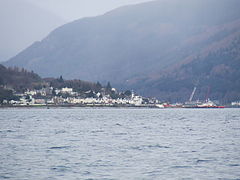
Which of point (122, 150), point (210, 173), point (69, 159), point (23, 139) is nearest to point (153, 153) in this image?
point (122, 150)

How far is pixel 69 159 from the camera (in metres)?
44.2

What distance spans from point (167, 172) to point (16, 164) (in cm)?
1161

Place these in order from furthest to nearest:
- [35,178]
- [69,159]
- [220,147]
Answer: [220,147] < [69,159] < [35,178]

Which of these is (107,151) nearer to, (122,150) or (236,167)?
(122,150)

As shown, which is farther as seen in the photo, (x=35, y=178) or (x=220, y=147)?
(x=220, y=147)

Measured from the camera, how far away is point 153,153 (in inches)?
1881

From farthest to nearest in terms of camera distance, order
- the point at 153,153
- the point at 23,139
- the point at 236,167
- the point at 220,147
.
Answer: the point at 23,139, the point at 220,147, the point at 153,153, the point at 236,167

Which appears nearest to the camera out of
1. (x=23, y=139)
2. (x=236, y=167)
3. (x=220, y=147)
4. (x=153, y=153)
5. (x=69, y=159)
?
(x=236, y=167)

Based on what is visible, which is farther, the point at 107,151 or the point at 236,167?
the point at 107,151

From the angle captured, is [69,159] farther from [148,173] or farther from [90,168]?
[148,173]

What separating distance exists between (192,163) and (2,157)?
50.5ft

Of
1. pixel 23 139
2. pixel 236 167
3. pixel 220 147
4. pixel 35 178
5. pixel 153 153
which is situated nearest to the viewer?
pixel 35 178

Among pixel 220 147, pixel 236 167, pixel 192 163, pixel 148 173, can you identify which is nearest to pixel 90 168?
pixel 148 173

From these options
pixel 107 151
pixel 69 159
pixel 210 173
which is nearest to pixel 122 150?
pixel 107 151
